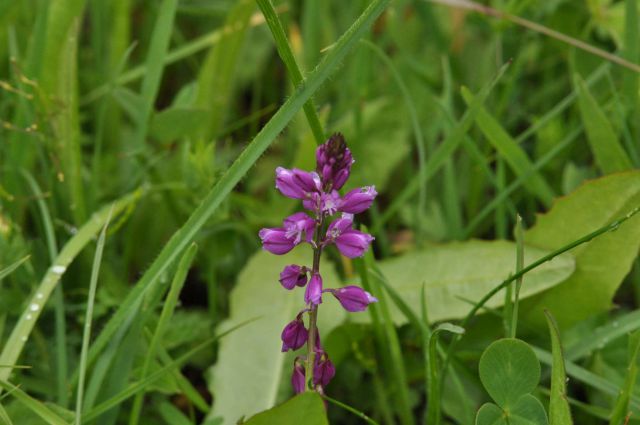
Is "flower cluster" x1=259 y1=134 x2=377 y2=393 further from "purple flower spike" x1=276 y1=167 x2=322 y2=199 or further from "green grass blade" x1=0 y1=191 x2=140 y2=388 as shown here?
"green grass blade" x1=0 y1=191 x2=140 y2=388

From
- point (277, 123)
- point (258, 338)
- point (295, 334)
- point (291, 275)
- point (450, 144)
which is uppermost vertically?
point (277, 123)

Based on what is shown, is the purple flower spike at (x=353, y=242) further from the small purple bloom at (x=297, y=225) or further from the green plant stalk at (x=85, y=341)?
the green plant stalk at (x=85, y=341)

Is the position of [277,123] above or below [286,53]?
below

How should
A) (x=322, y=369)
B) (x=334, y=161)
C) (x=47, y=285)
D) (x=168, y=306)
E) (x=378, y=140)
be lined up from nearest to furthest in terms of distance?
(x=334, y=161)
(x=322, y=369)
(x=168, y=306)
(x=47, y=285)
(x=378, y=140)

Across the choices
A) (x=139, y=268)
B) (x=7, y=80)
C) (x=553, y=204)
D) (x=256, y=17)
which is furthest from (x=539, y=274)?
(x=7, y=80)

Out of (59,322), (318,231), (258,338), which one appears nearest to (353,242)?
(318,231)

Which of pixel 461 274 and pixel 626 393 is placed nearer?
pixel 626 393

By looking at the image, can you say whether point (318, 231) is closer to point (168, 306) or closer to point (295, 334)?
point (295, 334)

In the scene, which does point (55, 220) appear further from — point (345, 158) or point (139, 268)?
point (345, 158)

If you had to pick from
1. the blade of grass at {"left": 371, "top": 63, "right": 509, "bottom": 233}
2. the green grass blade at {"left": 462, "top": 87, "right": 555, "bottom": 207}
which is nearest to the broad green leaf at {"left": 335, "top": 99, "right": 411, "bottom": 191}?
the blade of grass at {"left": 371, "top": 63, "right": 509, "bottom": 233}
